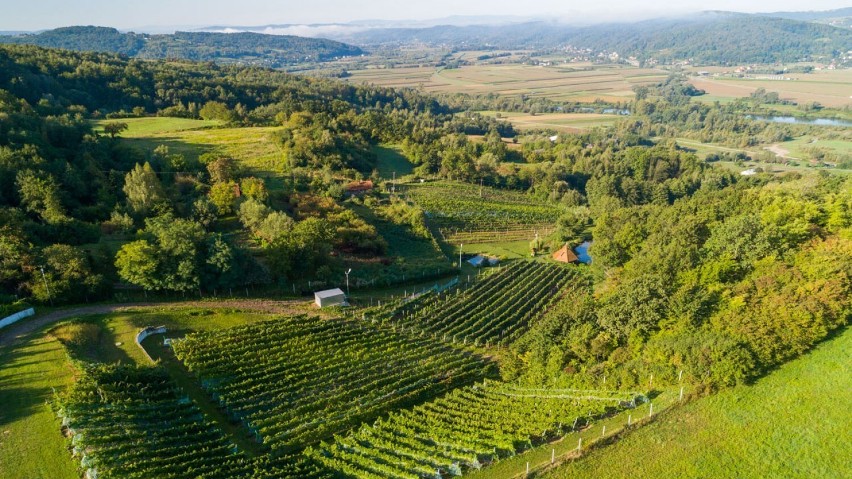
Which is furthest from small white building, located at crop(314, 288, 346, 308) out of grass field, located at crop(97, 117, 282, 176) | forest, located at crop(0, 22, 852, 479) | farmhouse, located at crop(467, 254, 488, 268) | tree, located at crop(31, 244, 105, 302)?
grass field, located at crop(97, 117, 282, 176)

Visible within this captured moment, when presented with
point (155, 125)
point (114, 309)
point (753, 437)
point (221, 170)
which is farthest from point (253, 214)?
point (155, 125)

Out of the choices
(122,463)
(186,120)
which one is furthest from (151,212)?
(186,120)

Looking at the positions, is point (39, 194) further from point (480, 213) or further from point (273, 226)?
point (480, 213)

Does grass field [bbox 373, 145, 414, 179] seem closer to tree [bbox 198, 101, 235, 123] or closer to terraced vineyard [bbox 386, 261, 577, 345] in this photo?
tree [bbox 198, 101, 235, 123]

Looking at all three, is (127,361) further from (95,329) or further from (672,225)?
(672,225)

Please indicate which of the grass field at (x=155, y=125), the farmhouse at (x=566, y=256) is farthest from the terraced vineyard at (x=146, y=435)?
the grass field at (x=155, y=125)
